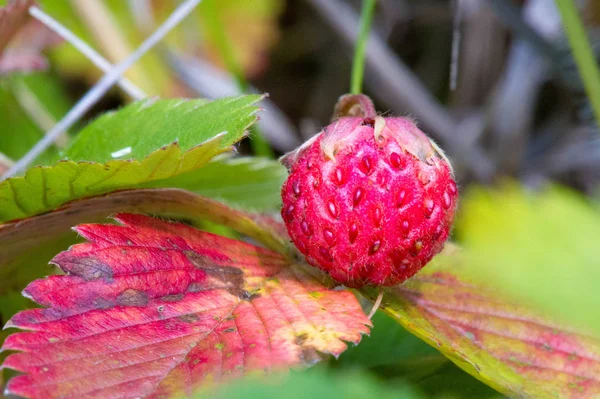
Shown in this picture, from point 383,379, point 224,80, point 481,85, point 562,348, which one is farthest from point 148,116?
point 481,85

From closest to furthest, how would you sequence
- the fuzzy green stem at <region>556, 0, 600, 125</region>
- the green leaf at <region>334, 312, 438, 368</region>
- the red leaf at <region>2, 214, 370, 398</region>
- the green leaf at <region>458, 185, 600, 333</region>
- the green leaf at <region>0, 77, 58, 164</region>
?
the green leaf at <region>458, 185, 600, 333</region>
the red leaf at <region>2, 214, 370, 398</region>
the green leaf at <region>334, 312, 438, 368</region>
the fuzzy green stem at <region>556, 0, 600, 125</region>
the green leaf at <region>0, 77, 58, 164</region>

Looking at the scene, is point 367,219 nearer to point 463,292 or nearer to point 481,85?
point 463,292

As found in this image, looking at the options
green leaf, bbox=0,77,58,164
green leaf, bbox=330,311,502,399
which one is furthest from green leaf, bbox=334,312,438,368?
green leaf, bbox=0,77,58,164

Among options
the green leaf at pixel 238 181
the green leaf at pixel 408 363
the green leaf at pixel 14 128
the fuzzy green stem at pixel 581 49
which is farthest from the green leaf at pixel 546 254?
the green leaf at pixel 14 128

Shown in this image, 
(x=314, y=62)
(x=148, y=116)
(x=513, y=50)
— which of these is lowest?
(x=148, y=116)

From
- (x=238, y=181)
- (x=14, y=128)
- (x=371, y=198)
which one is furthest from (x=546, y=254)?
(x=14, y=128)

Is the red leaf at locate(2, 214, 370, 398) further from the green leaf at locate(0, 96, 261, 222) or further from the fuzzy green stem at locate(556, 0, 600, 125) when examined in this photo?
the fuzzy green stem at locate(556, 0, 600, 125)
